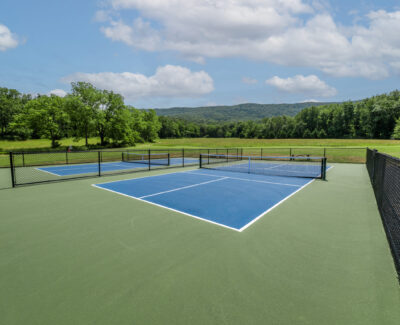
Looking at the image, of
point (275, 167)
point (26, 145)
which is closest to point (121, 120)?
point (26, 145)

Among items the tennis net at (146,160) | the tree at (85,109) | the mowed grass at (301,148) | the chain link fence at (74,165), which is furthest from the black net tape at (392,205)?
the tree at (85,109)

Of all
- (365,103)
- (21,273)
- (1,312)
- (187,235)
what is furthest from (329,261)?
(365,103)

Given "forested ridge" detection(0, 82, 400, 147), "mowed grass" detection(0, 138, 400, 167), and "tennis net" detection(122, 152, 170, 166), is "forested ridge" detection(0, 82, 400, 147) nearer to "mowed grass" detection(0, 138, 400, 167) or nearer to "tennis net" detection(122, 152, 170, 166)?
"mowed grass" detection(0, 138, 400, 167)

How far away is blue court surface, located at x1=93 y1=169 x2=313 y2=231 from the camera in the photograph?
19.3 feet

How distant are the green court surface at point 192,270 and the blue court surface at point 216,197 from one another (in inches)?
19.6

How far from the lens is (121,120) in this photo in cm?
5116

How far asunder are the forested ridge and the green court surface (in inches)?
1842

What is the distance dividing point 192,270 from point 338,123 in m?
96.5

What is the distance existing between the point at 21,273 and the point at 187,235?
2.76 meters

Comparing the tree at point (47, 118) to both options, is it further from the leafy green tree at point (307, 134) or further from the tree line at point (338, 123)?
the leafy green tree at point (307, 134)

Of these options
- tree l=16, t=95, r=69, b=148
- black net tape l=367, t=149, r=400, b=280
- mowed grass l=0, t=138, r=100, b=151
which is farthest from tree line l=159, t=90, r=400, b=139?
tree l=16, t=95, r=69, b=148

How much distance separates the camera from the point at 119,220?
564cm

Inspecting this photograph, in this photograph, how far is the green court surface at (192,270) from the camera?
8.32 feet

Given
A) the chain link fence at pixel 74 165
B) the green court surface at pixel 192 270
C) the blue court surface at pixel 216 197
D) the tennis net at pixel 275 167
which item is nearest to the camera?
the green court surface at pixel 192 270
